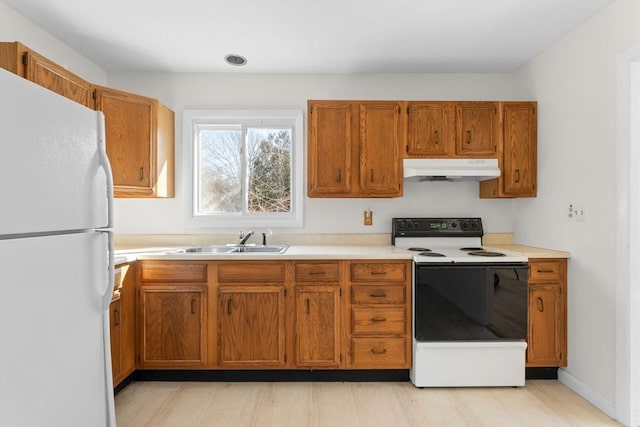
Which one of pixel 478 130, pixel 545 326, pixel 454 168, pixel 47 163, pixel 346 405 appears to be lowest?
pixel 346 405

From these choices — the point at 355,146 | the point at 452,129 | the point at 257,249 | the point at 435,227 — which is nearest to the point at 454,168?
the point at 452,129

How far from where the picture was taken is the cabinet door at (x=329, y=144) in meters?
2.95

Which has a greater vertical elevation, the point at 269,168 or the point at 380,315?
the point at 269,168

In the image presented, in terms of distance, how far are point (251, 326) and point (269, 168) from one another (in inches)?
56.3

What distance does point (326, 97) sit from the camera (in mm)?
3291

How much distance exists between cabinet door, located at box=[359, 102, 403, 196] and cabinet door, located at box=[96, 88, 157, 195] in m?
1.66

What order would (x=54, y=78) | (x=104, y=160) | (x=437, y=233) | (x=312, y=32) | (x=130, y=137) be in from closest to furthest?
(x=104, y=160) → (x=54, y=78) → (x=312, y=32) → (x=130, y=137) → (x=437, y=233)

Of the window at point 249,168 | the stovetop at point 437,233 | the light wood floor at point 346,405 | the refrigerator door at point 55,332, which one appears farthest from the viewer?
the window at point 249,168

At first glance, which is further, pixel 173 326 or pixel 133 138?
pixel 133 138

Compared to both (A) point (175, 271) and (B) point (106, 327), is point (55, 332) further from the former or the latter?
(A) point (175, 271)

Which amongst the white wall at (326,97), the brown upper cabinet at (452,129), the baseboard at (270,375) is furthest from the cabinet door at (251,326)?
the brown upper cabinet at (452,129)

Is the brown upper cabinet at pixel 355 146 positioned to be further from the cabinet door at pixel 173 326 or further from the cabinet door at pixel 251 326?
the cabinet door at pixel 173 326

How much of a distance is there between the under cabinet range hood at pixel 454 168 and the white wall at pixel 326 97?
1.20 ft

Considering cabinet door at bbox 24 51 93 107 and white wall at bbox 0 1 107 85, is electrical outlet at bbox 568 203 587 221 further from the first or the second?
white wall at bbox 0 1 107 85
